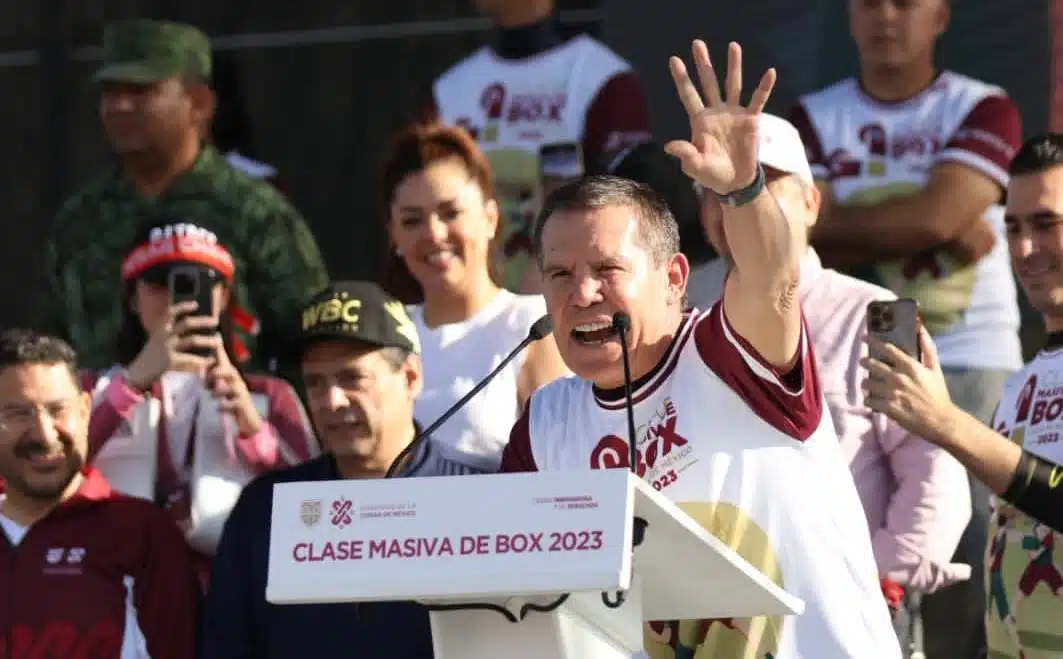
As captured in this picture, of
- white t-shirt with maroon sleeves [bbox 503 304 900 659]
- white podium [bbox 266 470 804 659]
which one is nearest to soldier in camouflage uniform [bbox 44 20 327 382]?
white t-shirt with maroon sleeves [bbox 503 304 900 659]

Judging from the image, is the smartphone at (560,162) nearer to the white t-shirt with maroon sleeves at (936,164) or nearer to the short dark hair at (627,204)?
the white t-shirt with maroon sleeves at (936,164)

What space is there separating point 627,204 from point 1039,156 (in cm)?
168

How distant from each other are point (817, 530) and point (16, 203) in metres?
5.28

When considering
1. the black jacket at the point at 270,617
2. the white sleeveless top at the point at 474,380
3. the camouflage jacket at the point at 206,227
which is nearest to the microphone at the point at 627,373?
the black jacket at the point at 270,617

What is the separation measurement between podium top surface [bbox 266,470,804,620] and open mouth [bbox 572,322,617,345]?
75 cm

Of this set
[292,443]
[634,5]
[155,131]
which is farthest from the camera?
[634,5]

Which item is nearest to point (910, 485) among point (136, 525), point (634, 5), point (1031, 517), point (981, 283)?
point (1031, 517)

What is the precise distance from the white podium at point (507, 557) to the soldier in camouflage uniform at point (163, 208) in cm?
317

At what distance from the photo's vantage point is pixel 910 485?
18.0ft

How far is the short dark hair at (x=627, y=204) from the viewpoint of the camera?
14.2ft

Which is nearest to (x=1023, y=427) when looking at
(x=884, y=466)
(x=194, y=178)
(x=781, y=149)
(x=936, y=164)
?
(x=884, y=466)

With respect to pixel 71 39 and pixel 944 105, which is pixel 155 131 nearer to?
pixel 71 39

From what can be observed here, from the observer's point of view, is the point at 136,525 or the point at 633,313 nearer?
the point at 633,313

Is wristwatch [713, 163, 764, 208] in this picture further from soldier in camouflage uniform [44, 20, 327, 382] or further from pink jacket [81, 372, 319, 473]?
soldier in camouflage uniform [44, 20, 327, 382]
